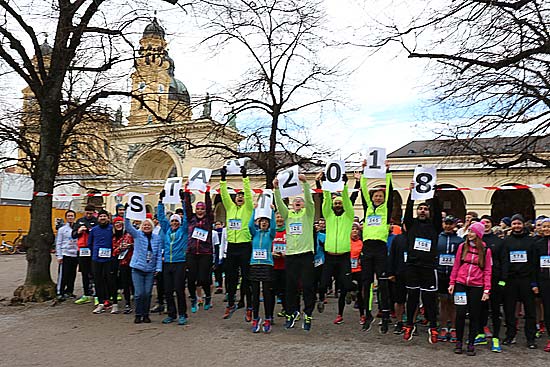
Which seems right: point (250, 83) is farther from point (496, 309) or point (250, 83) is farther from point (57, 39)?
point (496, 309)

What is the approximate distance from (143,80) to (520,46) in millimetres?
8718

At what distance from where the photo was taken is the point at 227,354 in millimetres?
6844

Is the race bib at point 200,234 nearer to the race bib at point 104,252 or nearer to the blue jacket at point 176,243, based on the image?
the blue jacket at point 176,243

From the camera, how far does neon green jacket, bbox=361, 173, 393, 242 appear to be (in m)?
8.24

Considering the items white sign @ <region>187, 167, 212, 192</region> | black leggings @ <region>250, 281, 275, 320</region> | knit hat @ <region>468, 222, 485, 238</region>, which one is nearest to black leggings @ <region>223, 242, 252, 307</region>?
black leggings @ <region>250, 281, 275, 320</region>

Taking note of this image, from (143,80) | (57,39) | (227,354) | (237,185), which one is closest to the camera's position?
(227,354)

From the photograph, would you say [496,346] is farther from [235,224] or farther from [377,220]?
[235,224]

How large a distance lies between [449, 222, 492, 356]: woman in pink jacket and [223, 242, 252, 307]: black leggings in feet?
12.1

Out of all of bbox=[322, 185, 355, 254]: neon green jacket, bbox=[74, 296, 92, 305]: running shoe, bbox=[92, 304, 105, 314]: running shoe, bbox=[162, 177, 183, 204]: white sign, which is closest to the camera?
bbox=[322, 185, 355, 254]: neon green jacket

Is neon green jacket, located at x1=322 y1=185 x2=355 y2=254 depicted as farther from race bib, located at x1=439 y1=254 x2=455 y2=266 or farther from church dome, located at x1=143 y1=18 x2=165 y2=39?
church dome, located at x1=143 y1=18 x2=165 y2=39

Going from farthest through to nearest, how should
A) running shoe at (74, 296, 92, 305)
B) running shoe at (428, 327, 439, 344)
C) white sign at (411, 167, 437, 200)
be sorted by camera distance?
running shoe at (74, 296, 92, 305) < white sign at (411, 167, 437, 200) < running shoe at (428, 327, 439, 344)

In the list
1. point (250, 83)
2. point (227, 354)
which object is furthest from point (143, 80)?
point (227, 354)

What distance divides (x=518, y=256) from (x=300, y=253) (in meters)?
3.29

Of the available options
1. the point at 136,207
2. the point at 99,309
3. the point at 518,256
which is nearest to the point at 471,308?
the point at 518,256
